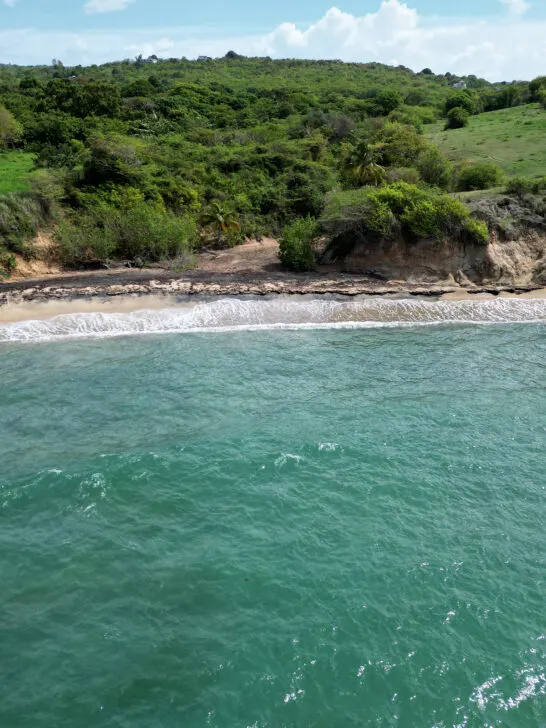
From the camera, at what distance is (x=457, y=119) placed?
67.6 metres

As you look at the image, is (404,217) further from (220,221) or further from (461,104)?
(461,104)

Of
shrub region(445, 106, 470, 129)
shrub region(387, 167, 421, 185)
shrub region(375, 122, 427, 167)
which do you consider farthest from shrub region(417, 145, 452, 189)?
shrub region(445, 106, 470, 129)

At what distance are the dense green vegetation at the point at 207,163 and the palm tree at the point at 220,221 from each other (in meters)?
0.07

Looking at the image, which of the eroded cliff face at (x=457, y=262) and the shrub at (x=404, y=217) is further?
the eroded cliff face at (x=457, y=262)

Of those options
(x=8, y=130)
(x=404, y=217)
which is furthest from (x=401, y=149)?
(x=8, y=130)

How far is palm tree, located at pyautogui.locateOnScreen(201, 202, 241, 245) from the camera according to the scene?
1596 inches

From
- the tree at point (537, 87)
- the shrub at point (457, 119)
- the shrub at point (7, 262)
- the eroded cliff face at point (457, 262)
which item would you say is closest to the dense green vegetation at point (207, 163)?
the tree at point (537, 87)

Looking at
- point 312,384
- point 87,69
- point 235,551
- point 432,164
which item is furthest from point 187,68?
point 235,551

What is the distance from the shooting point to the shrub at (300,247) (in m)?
35.5

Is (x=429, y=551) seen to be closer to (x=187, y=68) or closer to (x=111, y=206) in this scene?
(x=111, y=206)

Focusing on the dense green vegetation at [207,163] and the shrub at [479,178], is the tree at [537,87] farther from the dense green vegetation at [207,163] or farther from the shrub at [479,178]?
the shrub at [479,178]

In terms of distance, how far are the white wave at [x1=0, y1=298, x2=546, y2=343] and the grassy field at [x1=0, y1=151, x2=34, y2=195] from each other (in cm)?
1519

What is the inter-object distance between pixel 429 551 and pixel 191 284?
22.2 m

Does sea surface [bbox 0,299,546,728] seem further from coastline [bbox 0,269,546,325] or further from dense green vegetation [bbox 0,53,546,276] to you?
dense green vegetation [bbox 0,53,546,276]
